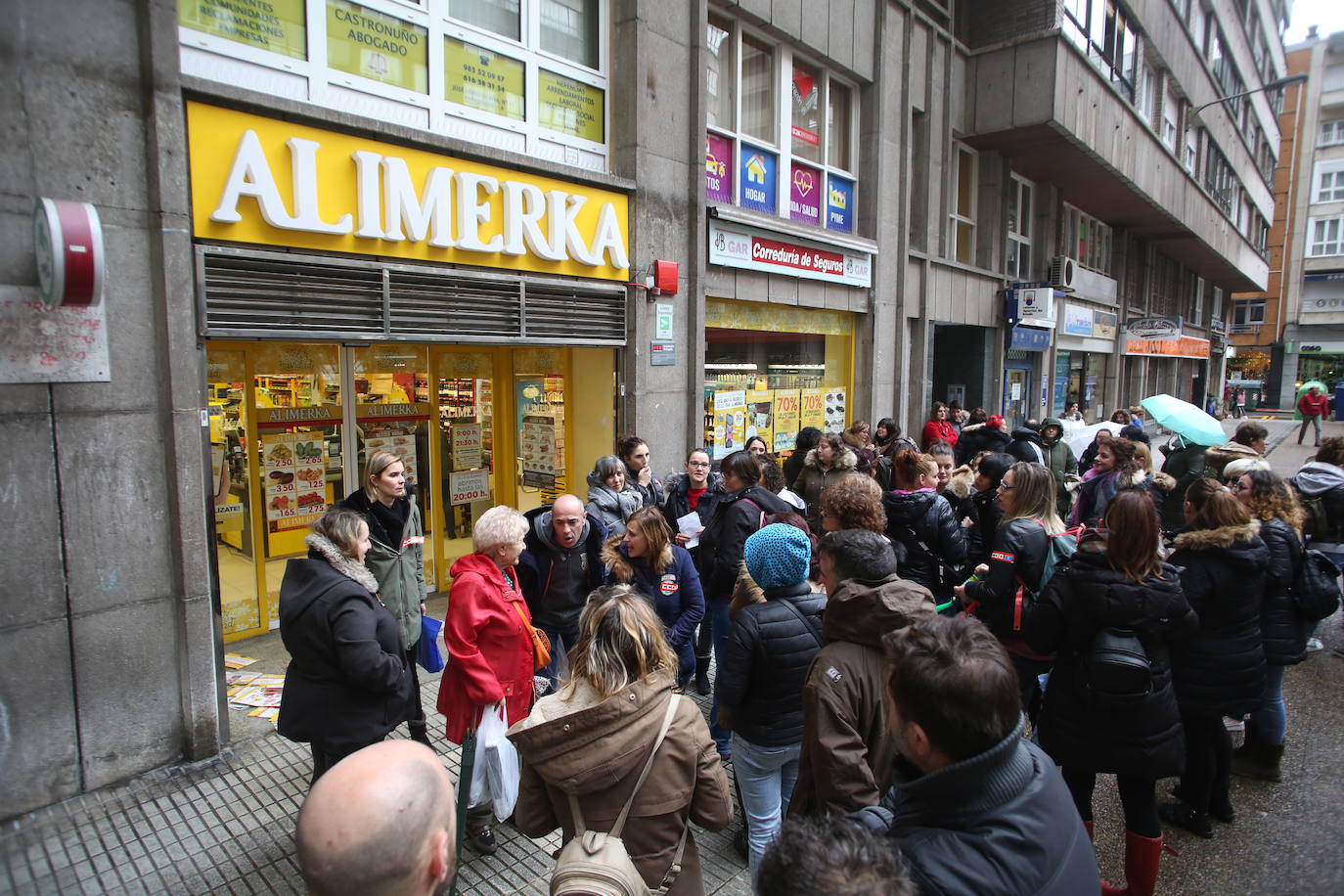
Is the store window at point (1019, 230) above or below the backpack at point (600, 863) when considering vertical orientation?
above

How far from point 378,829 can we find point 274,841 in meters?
3.10

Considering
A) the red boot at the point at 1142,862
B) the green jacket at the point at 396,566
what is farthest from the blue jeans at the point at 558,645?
the red boot at the point at 1142,862

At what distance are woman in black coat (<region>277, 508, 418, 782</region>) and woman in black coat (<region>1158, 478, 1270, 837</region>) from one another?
3.61m

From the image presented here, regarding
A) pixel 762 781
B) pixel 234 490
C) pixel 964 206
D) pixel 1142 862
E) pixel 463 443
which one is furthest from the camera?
pixel 964 206

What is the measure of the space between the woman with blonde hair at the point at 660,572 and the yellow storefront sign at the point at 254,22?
408cm

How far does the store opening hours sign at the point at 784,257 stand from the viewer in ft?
27.1

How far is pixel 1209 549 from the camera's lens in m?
3.53

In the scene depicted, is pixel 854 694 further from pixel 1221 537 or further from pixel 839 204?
pixel 839 204

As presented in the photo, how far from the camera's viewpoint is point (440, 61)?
237 inches

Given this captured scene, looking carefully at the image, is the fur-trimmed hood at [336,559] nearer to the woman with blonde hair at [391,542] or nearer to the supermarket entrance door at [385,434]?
the woman with blonde hair at [391,542]

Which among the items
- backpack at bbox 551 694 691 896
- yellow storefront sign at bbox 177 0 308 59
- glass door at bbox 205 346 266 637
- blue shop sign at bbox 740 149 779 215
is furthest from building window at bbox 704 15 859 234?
backpack at bbox 551 694 691 896

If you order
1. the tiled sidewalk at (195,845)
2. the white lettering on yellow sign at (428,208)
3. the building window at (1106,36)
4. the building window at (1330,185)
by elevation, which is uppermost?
the building window at (1330,185)

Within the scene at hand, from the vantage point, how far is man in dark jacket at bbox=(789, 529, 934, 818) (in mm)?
2438

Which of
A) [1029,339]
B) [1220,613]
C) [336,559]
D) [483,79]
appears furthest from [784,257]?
[1029,339]
